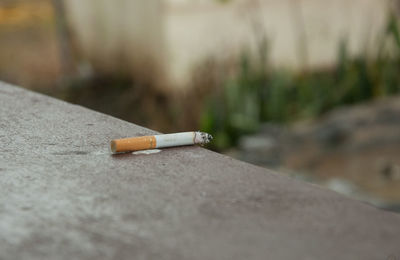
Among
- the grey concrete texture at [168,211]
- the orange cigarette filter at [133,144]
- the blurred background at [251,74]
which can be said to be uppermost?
the orange cigarette filter at [133,144]

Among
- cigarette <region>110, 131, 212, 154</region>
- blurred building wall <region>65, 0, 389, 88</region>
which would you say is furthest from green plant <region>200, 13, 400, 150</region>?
cigarette <region>110, 131, 212, 154</region>

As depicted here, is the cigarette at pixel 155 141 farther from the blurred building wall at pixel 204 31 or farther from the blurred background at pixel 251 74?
the blurred building wall at pixel 204 31

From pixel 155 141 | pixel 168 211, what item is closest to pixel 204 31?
pixel 155 141

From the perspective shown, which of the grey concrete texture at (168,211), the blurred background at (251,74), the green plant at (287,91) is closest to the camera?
the grey concrete texture at (168,211)

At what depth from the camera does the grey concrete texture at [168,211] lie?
847 millimetres

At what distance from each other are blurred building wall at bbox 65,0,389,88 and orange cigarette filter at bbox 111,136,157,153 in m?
4.60

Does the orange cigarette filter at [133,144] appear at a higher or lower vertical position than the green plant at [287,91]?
higher

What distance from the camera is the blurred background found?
4.92 m

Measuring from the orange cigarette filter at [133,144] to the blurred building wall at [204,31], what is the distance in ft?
15.1

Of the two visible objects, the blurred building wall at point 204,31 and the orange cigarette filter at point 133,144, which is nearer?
the orange cigarette filter at point 133,144

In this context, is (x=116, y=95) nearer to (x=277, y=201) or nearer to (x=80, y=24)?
(x=80, y=24)

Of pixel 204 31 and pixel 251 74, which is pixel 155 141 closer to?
pixel 251 74

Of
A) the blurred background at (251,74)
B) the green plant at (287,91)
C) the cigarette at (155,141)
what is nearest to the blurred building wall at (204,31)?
the blurred background at (251,74)

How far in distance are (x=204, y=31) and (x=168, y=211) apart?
203 inches
